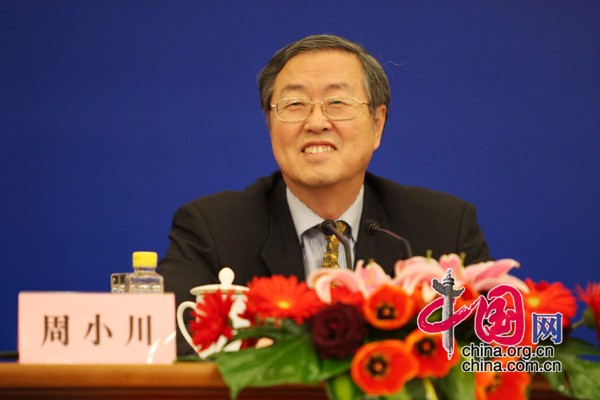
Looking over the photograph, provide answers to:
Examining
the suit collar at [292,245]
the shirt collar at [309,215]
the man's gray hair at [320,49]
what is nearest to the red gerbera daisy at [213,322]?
the suit collar at [292,245]

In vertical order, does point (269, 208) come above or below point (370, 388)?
above

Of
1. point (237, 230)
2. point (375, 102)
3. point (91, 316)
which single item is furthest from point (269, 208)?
point (91, 316)

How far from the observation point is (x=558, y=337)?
1.08m

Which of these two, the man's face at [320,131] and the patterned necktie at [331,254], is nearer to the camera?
the patterned necktie at [331,254]

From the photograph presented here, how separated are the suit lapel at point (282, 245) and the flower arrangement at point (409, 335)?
0.95m

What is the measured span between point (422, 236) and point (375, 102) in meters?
0.35

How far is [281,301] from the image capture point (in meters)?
1.04

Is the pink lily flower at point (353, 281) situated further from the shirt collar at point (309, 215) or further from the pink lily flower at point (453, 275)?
the shirt collar at point (309, 215)

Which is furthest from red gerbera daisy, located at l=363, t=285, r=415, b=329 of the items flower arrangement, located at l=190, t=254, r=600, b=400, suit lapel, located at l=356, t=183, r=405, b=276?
suit lapel, located at l=356, t=183, r=405, b=276

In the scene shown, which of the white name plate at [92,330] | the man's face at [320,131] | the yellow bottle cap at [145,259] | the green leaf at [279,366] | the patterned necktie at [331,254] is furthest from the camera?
the man's face at [320,131]

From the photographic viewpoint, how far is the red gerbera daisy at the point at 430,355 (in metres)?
0.99

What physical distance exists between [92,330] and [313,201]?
121 centimetres

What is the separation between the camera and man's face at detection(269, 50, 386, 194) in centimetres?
216

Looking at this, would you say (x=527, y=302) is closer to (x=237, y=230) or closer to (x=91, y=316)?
(x=91, y=316)
